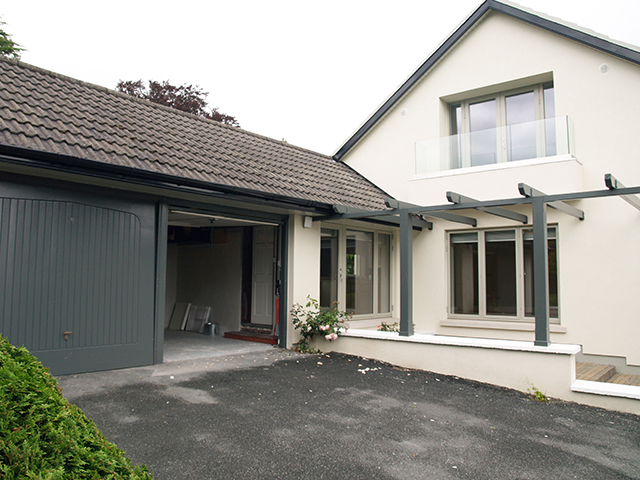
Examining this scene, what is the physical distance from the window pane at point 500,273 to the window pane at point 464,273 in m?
0.28

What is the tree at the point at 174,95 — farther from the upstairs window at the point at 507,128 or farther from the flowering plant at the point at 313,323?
the flowering plant at the point at 313,323

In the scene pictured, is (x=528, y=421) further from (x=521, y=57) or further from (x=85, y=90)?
(x=85, y=90)

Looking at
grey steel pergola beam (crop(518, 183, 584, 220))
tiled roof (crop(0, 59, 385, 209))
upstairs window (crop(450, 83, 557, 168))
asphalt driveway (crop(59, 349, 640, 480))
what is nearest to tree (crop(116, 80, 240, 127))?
tiled roof (crop(0, 59, 385, 209))

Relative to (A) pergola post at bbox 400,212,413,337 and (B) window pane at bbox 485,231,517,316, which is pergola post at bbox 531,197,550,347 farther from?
(B) window pane at bbox 485,231,517,316

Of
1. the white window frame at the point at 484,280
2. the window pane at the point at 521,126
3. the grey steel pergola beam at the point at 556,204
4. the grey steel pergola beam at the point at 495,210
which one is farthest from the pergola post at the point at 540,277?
the window pane at the point at 521,126

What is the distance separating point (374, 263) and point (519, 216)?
328 centimetres

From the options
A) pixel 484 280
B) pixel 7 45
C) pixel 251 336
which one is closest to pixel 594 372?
pixel 484 280

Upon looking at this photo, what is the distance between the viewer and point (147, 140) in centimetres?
747

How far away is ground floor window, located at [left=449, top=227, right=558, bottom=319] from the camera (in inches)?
372

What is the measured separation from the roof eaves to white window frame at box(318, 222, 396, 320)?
9.37ft

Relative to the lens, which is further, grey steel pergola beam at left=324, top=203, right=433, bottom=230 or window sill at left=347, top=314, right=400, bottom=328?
window sill at left=347, top=314, right=400, bottom=328

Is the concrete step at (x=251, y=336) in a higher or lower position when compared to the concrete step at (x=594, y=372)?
higher

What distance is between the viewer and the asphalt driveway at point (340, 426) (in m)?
3.84

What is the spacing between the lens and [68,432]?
6.28ft
